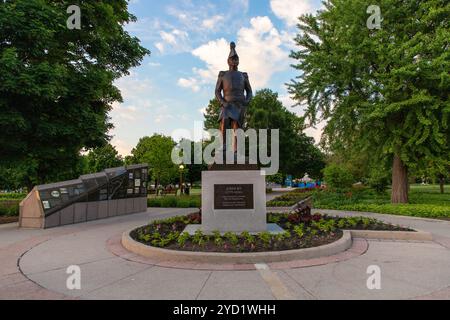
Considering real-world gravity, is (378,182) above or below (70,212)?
above

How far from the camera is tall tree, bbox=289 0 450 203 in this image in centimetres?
1384

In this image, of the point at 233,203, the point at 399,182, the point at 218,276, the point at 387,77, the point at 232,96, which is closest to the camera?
the point at 218,276

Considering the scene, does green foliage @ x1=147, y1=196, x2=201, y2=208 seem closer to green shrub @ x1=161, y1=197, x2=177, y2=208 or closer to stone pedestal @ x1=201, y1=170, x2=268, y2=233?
green shrub @ x1=161, y1=197, x2=177, y2=208

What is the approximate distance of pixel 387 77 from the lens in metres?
14.5

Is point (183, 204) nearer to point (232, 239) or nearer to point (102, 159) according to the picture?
point (232, 239)

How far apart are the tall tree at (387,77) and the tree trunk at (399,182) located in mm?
50

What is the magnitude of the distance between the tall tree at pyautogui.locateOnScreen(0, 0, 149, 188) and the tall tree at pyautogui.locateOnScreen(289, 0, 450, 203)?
1185cm

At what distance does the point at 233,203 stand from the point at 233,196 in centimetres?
20

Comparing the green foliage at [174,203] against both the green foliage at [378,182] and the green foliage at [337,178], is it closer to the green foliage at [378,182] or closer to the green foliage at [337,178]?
the green foliage at [337,178]

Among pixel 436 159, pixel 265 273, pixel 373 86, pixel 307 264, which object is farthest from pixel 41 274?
pixel 436 159

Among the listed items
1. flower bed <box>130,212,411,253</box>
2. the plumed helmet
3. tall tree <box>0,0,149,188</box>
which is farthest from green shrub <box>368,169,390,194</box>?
tall tree <box>0,0,149,188</box>

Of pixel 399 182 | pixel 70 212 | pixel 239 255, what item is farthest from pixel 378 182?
pixel 70 212

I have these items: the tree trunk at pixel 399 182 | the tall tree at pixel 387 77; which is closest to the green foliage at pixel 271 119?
the tall tree at pixel 387 77

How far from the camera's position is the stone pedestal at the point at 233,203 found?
831 cm
